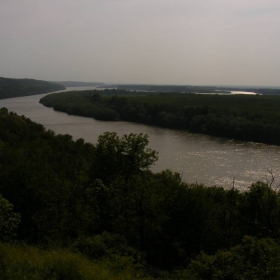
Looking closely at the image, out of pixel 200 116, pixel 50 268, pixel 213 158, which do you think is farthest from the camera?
pixel 200 116

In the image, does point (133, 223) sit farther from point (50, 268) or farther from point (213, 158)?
point (213, 158)

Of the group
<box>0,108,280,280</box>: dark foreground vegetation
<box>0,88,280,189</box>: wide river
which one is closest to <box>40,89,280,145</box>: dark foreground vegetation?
<box>0,88,280,189</box>: wide river

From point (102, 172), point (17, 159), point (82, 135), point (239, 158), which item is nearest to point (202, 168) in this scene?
point (239, 158)

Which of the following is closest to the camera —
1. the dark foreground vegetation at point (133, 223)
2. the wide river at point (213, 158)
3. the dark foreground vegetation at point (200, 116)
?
the dark foreground vegetation at point (133, 223)

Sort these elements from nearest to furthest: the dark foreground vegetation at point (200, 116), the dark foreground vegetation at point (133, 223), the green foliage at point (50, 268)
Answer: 1. the green foliage at point (50, 268)
2. the dark foreground vegetation at point (133, 223)
3. the dark foreground vegetation at point (200, 116)

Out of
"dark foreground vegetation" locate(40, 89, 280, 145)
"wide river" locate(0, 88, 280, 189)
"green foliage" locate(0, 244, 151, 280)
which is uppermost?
"dark foreground vegetation" locate(40, 89, 280, 145)

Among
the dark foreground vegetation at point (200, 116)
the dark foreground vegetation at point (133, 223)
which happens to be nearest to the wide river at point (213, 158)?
the dark foreground vegetation at point (200, 116)

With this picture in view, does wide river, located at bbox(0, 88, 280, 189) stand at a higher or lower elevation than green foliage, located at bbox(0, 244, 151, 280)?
lower

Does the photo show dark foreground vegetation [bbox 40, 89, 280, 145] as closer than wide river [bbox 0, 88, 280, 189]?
No

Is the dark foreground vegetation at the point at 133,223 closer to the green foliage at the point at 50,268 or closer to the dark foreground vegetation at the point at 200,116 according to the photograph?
the green foliage at the point at 50,268

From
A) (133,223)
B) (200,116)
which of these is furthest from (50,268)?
(200,116)

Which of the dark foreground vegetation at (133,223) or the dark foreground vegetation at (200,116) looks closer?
the dark foreground vegetation at (133,223)

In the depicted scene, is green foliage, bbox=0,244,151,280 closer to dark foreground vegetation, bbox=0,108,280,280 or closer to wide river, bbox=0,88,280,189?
dark foreground vegetation, bbox=0,108,280,280

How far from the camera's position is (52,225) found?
964cm
